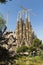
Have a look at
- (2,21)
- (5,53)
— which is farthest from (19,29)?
(5,53)

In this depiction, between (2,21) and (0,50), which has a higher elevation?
(2,21)

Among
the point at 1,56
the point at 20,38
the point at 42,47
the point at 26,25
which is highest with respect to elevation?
the point at 26,25

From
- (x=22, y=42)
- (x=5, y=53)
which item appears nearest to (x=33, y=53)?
(x=22, y=42)

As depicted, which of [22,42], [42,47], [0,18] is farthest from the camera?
[22,42]

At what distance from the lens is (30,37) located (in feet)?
298

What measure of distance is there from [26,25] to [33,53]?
3697cm

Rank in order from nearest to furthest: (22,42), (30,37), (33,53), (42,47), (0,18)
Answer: (0,18)
(33,53)
(42,47)
(22,42)
(30,37)

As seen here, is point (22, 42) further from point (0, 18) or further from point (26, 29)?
point (0, 18)

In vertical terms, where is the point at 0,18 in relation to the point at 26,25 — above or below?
below

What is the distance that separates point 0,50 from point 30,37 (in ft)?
251

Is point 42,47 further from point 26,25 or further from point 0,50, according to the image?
point 0,50

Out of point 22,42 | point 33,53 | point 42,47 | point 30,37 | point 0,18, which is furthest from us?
point 30,37

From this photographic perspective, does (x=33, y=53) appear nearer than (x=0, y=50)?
No

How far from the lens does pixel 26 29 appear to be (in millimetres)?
95500
